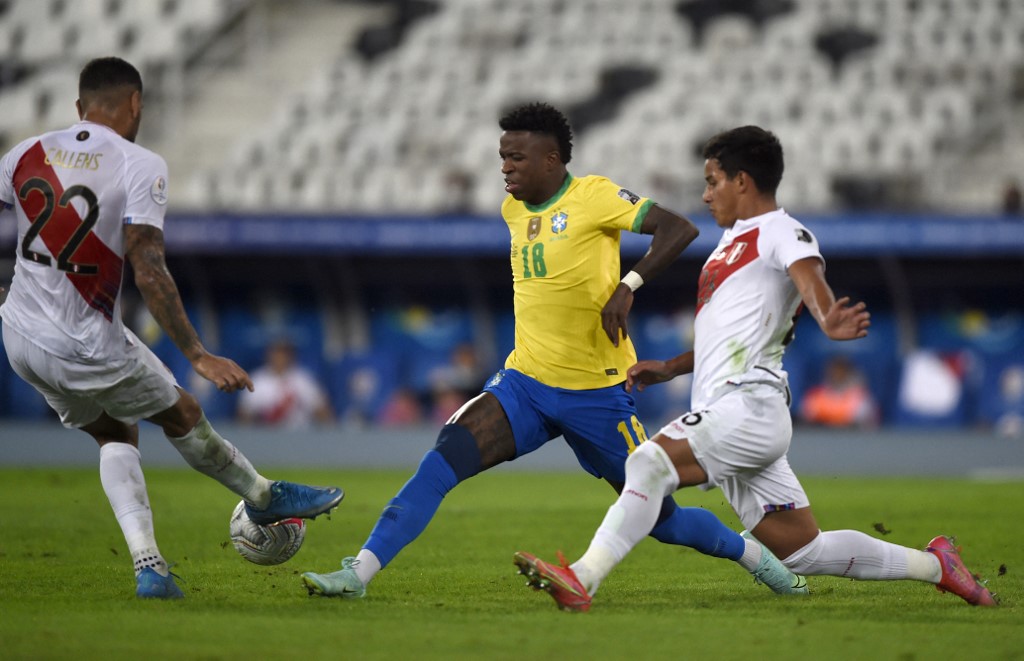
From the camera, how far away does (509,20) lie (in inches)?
973

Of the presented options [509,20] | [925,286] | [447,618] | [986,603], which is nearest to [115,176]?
[447,618]

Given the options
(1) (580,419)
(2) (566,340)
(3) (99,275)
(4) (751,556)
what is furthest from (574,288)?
(3) (99,275)

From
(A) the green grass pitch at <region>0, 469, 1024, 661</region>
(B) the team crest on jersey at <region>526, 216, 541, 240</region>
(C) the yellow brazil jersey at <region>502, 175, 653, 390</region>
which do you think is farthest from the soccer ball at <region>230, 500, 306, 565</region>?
(B) the team crest on jersey at <region>526, 216, 541, 240</region>

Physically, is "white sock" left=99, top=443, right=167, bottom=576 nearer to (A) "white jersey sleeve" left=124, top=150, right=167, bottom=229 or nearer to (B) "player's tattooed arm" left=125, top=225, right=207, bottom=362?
(B) "player's tattooed arm" left=125, top=225, right=207, bottom=362

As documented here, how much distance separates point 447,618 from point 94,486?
29.7ft

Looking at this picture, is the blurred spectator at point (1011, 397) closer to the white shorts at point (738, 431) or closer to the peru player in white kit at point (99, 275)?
the white shorts at point (738, 431)

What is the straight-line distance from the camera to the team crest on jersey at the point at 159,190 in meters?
6.41

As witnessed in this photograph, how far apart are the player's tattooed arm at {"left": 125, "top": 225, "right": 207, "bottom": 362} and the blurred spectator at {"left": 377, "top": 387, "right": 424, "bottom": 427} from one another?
14.6 m

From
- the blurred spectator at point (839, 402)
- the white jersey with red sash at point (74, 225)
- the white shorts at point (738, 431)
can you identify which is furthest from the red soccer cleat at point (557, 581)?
the blurred spectator at point (839, 402)

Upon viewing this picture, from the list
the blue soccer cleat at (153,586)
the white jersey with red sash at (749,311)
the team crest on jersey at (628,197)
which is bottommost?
the blue soccer cleat at (153,586)

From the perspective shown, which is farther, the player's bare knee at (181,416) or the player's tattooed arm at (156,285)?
the player's bare knee at (181,416)

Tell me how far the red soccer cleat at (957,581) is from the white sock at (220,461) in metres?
3.07

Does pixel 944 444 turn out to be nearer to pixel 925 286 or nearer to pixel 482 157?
pixel 925 286

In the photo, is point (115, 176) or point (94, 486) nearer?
point (115, 176)
